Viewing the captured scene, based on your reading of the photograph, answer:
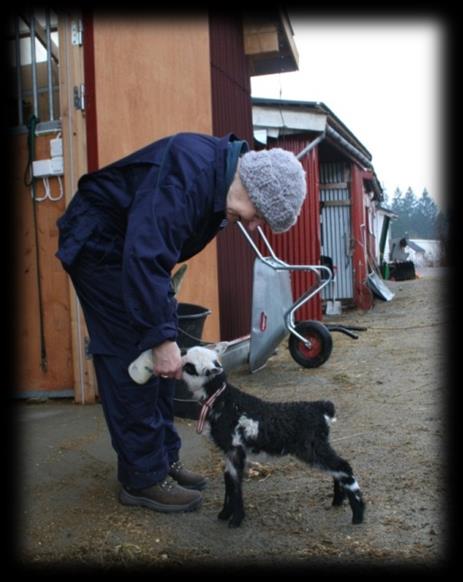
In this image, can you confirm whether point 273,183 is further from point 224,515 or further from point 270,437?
point 224,515

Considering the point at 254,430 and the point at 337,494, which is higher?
the point at 254,430

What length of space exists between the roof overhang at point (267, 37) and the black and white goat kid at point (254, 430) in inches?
241

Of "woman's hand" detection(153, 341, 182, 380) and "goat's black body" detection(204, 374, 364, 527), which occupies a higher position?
"woman's hand" detection(153, 341, 182, 380)

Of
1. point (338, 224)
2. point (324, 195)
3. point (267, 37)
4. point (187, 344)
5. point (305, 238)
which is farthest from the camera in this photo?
point (324, 195)

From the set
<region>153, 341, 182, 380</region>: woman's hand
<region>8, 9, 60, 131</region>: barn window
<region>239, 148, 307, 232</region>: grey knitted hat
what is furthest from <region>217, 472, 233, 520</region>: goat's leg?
<region>8, 9, 60, 131</region>: barn window

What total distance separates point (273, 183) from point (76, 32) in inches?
111

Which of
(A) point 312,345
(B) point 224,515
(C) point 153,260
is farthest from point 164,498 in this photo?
(A) point 312,345

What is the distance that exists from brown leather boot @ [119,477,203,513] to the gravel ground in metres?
0.04

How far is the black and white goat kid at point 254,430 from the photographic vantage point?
109 inches

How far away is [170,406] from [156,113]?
3.02 m

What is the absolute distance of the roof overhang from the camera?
791cm

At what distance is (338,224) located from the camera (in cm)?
1280

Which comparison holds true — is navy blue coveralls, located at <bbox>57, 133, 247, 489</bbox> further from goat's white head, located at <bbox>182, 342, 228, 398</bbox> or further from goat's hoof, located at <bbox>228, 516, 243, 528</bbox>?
goat's hoof, located at <bbox>228, 516, 243, 528</bbox>

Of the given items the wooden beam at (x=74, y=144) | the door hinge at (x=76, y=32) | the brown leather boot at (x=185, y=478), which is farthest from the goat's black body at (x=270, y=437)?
the door hinge at (x=76, y=32)
